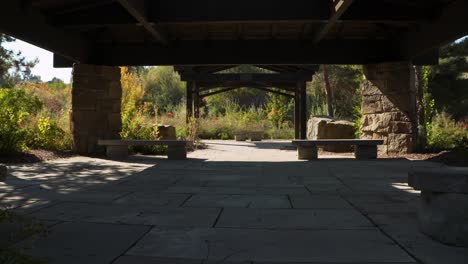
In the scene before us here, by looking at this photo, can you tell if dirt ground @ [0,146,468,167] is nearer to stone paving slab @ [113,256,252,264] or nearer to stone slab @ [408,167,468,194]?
stone slab @ [408,167,468,194]

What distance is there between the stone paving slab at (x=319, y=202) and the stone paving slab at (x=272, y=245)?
92 cm

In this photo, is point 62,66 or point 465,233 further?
point 62,66

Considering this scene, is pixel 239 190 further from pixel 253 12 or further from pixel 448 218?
pixel 253 12

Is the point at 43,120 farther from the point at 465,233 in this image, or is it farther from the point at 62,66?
the point at 465,233

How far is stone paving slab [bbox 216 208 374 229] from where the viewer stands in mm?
3205

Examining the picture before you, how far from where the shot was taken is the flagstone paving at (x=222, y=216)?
2512 millimetres

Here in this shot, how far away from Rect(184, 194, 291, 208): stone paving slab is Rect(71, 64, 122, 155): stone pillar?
5309 millimetres

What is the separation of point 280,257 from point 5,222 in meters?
2.17

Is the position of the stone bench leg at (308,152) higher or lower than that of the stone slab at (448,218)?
higher

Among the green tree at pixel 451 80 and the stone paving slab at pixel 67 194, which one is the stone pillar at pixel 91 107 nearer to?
the stone paving slab at pixel 67 194

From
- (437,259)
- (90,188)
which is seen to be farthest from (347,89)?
(437,259)

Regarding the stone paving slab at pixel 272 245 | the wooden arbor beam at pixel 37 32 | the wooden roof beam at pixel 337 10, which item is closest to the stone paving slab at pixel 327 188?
the stone paving slab at pixel 272 245

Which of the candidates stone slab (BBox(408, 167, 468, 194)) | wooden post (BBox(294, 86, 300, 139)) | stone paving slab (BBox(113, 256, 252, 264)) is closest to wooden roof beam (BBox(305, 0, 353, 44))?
stone slab (BBox(408, 167, 468, 194))

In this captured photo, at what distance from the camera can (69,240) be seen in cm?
279
